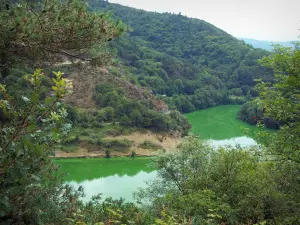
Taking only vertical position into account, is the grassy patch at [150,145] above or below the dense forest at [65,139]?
below

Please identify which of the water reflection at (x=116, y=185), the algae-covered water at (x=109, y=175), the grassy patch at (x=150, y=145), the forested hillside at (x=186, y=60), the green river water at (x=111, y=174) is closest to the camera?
the water reflection at (x=116, y=185)

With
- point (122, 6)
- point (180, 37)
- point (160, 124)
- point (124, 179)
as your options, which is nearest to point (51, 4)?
point (124, 179)

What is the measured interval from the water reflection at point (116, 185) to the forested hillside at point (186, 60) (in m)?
31.4

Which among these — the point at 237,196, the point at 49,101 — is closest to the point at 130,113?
the point at 237,196

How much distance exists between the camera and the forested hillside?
68438 millimetres

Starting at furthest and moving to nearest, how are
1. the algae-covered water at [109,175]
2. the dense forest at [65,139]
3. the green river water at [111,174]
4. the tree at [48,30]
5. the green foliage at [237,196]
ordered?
1. the algae-covered water at [109,175]
2. the green river water at [111,174]
3. the green foliage at [237,196]
4. the tree at [48,30]
5. the dense forest at [65,139]

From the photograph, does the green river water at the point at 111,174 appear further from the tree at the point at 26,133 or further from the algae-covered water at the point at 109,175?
the tree at the point at 26,133

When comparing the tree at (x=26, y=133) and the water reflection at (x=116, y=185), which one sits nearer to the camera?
the tree at (x=26, y=133)

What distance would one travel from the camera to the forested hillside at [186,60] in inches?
2694

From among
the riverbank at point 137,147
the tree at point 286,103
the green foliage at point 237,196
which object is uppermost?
the tree at point 286,103

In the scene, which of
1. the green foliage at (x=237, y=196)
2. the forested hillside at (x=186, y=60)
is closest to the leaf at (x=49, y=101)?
the green foliage at (x=237, y=196)

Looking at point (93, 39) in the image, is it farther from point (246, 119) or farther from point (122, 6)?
point (122, 6)

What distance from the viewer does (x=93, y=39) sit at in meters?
5.49

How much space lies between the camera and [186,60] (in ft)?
291
